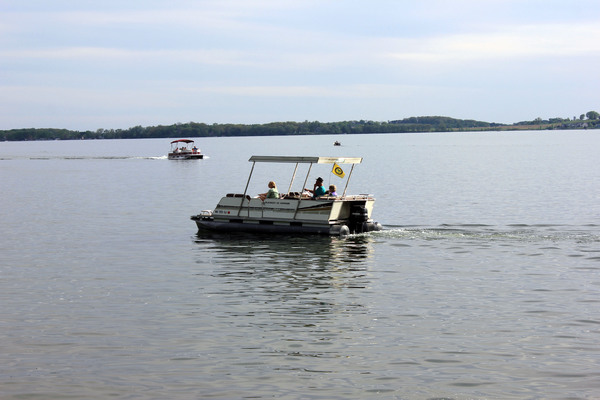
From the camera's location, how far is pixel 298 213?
32.3m

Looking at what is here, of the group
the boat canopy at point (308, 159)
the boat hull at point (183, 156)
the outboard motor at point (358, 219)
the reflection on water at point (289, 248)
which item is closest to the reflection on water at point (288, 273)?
the reflection on water at point (289, 248)

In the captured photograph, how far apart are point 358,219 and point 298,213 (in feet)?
8.46

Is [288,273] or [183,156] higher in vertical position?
[288,273]

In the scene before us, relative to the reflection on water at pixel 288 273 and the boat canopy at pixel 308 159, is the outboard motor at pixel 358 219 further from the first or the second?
the boat canopy at pixel 308 159

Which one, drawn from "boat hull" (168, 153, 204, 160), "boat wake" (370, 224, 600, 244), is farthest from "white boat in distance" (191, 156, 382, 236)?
"boat hull" (168, 153, 204, 160)

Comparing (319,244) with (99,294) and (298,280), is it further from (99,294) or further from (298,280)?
(99,294)

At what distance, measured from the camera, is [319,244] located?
30328 mm

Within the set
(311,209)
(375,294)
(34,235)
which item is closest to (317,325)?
(375,294)

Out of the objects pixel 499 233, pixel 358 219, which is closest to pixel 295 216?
pixel 358 219

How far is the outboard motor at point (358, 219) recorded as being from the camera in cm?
3241

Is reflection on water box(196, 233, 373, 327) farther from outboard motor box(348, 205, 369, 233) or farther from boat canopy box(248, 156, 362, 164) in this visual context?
boat canopy box(248, 156, 362, 164)

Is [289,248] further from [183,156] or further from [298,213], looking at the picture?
[183,156]

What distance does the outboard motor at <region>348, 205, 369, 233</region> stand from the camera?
32.4 meters

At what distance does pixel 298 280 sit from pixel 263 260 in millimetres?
4108
